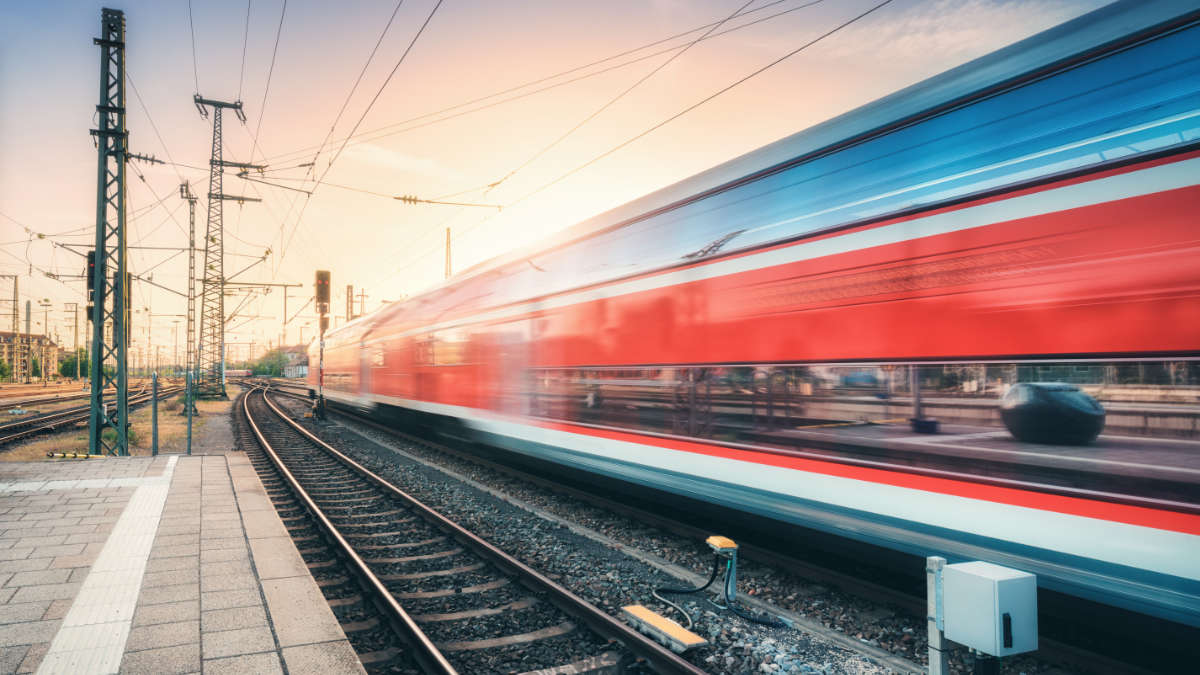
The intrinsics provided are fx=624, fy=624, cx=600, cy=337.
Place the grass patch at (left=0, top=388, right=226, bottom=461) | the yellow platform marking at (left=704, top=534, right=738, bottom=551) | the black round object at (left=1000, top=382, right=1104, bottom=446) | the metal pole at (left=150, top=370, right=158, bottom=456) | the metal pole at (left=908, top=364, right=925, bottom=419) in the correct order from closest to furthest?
the black round object at (left=1000, top=382, right=1104, bottom=446) < the metal pole at (left=908, top=364, right=925, bottom=419) < the yellow platform marking at (left=704, top=534, right=738, bottom=551) < the metal pole at (left=150, top=370, right=158, bottom=456) < the grass patch at (left=0, top=388, right=226, bottom=461)

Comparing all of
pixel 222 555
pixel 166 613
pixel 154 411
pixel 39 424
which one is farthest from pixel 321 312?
pixel 166 613

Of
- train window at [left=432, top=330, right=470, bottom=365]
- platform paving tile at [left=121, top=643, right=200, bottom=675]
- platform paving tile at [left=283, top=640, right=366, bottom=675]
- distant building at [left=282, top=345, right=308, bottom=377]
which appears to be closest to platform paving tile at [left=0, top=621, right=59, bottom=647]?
platform paving tile at [left=121, top=643, right=200, bottom=675]

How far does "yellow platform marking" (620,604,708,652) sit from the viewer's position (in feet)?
12.9

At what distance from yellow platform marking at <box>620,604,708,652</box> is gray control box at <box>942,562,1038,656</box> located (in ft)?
5.28

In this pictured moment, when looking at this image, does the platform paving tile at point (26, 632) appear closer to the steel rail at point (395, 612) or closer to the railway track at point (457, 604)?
the railway track at point (457, 604)

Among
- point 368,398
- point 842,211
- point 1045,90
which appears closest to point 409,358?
point 368,398

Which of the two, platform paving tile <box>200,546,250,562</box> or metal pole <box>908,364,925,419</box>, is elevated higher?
metal pole <box>908,364,925,419</box>

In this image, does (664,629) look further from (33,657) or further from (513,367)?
(513,367)

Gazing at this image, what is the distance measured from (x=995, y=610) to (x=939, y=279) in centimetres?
195

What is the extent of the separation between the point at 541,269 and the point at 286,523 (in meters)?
4.46

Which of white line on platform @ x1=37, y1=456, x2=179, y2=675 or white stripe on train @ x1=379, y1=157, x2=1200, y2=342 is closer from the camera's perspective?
white stripe on train @ x1=379, y1=157, x2=1200, y2=342

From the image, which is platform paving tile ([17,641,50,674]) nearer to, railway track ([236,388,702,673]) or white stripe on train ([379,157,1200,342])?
railway track ([236,388,702,673])

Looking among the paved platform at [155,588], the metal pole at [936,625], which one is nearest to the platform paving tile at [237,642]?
the paved platform at [155,588]

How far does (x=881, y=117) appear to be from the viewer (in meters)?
4.41
